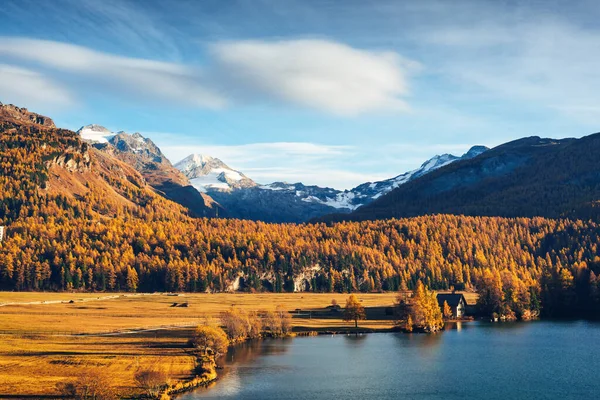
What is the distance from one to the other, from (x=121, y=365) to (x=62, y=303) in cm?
10364

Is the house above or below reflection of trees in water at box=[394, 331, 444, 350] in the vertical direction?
above

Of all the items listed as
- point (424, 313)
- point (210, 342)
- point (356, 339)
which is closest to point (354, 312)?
point (424, 313)

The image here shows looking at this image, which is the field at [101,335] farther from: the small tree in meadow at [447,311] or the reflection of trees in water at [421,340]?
the small tree in meadow at [447,311]

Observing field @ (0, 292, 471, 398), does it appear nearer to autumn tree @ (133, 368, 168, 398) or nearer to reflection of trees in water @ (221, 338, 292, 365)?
autumn tree @ (133, 368, 168, 398)

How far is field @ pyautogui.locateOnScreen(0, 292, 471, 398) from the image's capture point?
91.6 metres

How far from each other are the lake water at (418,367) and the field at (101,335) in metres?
12.1

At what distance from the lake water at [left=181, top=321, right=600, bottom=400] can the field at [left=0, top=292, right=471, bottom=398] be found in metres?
12.1

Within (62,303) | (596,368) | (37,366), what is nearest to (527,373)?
(596,368)

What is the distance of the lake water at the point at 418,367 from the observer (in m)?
89.2

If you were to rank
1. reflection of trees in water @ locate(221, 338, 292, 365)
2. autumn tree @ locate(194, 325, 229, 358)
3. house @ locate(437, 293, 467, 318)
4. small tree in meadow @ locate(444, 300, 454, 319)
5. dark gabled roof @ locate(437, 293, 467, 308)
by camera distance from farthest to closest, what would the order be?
dark gabled roof @ locate(437, 293, 467, 308)
house @ locate(437, 293, 467, 318)
small tree in meadow @ locate(444, 300, 454, 319)
autumn tree @ locate(194, 325, 229, 358)
reflection of trees in water @ locate(221, 338, 292, 365)

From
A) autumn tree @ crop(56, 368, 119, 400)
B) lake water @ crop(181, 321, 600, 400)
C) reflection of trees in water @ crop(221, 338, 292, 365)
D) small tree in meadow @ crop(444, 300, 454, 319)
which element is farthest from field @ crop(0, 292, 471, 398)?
small tree in meadow @ crop(444, 300, 454, 319)

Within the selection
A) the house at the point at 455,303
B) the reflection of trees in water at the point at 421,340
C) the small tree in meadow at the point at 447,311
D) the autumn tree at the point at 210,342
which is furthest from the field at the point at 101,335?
the house at the point at 455,303

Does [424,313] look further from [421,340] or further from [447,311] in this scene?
[447,311]

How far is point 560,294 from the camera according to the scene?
610 feet
